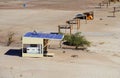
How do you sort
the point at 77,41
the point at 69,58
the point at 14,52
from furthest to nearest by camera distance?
the point at 77,41 < the point at 14,52 < the point at 69,58

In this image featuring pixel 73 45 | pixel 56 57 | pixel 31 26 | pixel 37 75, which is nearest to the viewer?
pixel 37 75

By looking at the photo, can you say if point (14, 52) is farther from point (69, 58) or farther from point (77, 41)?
point (77, 41)

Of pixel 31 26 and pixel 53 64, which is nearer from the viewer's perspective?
pixel 53 64

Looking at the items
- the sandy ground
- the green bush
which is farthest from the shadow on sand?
the green bush

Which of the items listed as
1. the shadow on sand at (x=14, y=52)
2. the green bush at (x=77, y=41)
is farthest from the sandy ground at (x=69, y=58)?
the green bush at (x=77, y=41)

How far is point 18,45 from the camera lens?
108 ft

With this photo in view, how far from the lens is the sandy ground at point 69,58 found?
79.0 feet

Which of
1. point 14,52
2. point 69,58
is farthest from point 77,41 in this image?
point 14,52

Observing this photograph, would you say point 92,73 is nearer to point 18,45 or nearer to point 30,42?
point 30,42

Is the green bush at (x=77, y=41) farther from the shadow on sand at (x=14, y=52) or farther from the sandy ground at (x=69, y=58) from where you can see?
the shadow on sand at (x=14, y=52)

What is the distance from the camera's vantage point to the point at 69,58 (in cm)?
2798

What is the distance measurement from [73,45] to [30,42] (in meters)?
5.07

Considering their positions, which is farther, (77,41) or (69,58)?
(77,41)

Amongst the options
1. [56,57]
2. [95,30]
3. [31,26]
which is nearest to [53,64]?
[56,57]
